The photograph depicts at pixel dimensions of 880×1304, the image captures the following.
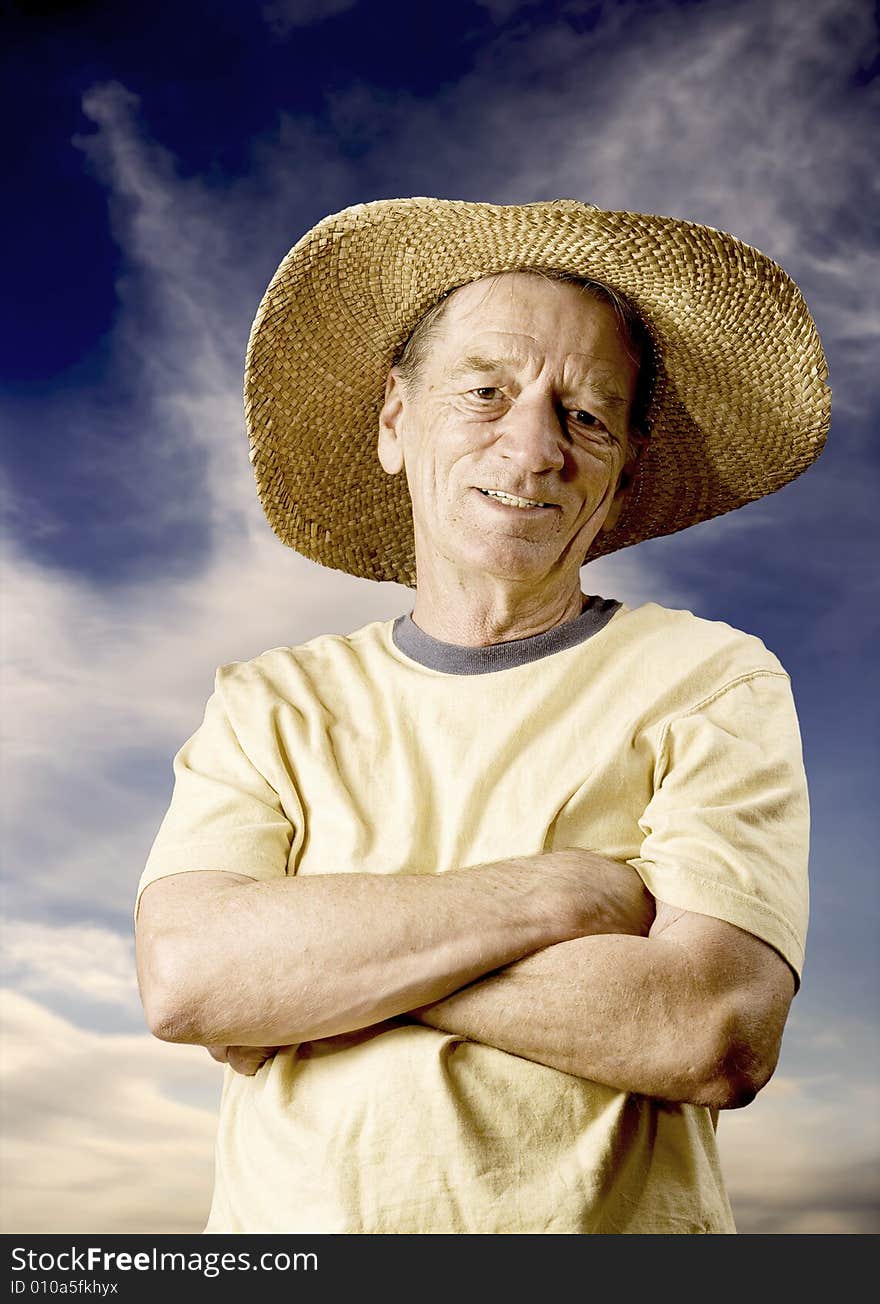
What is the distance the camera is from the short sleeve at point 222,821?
1570 mm

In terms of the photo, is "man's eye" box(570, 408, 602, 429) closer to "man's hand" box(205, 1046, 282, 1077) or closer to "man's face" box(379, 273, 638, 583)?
"man's face" box(379, 273, 638, 583)

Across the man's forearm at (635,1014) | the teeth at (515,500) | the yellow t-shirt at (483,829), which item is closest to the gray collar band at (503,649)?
the yellow t-shirt at (483,829)

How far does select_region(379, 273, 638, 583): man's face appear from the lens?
1.72 meters

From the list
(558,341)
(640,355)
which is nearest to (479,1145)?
(558,341)

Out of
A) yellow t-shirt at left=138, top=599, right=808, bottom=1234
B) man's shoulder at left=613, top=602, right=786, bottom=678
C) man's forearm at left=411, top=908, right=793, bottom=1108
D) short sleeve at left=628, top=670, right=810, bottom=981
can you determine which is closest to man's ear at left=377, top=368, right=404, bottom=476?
yellow t-shirt at left=138, top=599, right=808, bottom=1234

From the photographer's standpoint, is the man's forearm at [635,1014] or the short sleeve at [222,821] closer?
the man's forearm at [635,1014]

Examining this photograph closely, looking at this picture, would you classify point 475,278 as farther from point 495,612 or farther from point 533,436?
point 495,612

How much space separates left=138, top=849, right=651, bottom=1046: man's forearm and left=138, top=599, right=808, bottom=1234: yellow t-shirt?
7cm

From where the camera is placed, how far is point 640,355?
1.92 m

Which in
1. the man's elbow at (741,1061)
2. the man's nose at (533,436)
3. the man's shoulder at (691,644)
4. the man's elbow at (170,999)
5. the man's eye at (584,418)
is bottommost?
the man's elbow at (741,1061)

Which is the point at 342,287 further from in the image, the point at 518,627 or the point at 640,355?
the point at 518,627

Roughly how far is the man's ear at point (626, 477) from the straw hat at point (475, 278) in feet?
0.32

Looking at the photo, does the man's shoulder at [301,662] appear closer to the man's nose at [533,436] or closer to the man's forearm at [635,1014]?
the man's nose at [533,436]

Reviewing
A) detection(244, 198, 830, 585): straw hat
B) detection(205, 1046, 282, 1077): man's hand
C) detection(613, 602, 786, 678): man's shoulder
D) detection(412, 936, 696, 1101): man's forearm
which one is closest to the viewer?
detection(412, 936, 696, 1101): man's forearm
